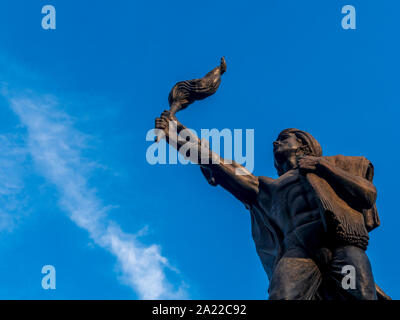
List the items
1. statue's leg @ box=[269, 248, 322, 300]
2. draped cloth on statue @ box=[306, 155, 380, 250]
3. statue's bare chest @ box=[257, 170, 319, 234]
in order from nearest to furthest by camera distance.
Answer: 1. statue's leg @ box=[269, 248, 322, 300]
2. draped cloth on statue @ box=[306, 155, 380, 250]
3. statue's bare chest @ box=[257, 170, 319, 234]

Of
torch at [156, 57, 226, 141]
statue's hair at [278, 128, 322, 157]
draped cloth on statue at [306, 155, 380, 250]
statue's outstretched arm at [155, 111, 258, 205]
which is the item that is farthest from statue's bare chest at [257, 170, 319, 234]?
torch at [156, 57, 226, 141]

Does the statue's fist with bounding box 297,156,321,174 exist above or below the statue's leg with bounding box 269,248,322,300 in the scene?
above

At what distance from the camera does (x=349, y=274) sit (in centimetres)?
924

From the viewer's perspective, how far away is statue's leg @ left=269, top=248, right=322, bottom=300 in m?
9.22

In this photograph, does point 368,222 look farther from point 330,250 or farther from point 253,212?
point 253,212

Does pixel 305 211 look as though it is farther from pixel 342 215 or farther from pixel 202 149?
pixel 202 149

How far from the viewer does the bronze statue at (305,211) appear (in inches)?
371

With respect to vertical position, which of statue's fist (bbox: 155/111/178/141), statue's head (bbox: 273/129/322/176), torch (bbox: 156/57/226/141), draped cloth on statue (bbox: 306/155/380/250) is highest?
torch (bbox: 156/57/226/141)

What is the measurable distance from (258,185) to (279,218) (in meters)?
0.79

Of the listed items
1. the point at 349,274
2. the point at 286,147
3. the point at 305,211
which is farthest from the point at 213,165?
the point at 349,274

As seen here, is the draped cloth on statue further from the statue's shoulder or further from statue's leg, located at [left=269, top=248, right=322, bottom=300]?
the statue's shoulder
